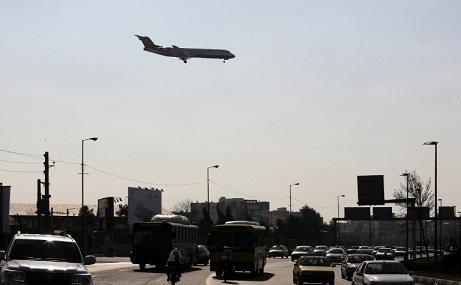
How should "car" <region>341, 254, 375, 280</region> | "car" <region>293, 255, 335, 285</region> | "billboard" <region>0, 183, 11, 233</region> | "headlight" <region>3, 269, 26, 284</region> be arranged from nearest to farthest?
"headlight" <region>3, 269, 26, 284</region>, "car" <region>293, 255, 335, 285</region>, "car" <region>341, 254, 375, 280</region>, "billboard" <region>0, 183, 11, 233</region>

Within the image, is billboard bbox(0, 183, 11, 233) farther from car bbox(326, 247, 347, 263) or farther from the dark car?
car bbox(326, 247, 347, 263)

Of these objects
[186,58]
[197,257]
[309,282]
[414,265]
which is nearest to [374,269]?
[309,282]

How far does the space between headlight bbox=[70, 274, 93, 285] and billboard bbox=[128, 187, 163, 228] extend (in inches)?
3487

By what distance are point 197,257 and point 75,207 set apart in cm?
9101

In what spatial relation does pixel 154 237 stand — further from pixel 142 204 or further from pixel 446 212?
pixel 446 212

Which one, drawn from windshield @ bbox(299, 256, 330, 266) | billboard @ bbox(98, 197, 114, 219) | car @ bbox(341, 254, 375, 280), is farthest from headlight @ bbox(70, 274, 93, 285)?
billboard @ bbox(98, 197, 114, 219)

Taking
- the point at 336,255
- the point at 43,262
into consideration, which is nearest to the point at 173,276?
the point at 43,262

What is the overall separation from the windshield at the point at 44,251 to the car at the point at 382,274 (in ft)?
37.0

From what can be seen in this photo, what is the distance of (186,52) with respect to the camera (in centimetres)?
9775

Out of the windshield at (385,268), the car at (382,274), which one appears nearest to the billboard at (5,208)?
the car at (382,274)

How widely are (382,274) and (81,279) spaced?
13.1 meters

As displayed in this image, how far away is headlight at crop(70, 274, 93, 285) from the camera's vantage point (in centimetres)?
1761

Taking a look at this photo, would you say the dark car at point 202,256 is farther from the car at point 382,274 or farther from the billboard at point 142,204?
the car at point 382,274

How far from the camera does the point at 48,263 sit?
18219 mm
